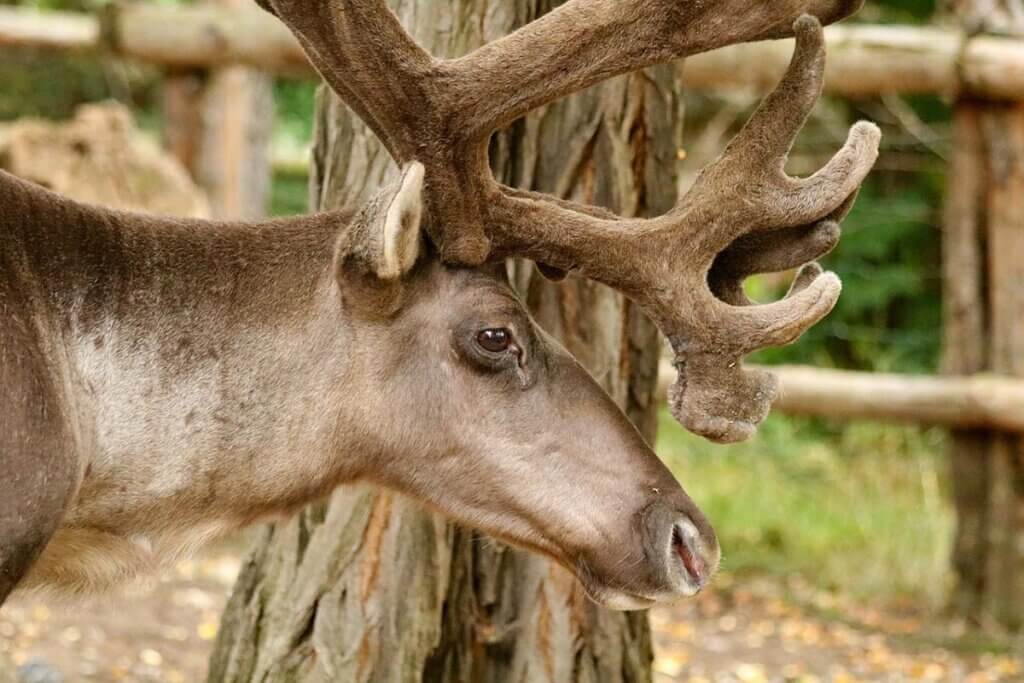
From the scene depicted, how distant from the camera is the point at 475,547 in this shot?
189 inches

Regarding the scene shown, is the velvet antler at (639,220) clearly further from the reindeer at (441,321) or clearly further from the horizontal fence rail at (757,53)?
the horizontal fence rail at (757,53)

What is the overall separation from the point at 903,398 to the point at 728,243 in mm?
4502

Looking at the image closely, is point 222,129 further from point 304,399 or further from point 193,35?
point 304,399

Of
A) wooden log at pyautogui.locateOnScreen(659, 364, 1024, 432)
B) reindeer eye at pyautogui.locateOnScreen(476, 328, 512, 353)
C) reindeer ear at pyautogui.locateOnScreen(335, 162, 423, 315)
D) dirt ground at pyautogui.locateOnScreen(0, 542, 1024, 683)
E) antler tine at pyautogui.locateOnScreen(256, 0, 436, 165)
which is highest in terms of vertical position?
antler tine at pyautogui.locateOnScreen(256, 0, 436, 165)

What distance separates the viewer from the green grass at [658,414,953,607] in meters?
8.51

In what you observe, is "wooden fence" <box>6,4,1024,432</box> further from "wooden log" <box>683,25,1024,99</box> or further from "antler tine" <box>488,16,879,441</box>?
"antler tine" <box>488,16,879,441</box>

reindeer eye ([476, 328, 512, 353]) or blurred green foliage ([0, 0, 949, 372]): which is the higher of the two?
blurred green foliage ([0, 0, 949, 372])

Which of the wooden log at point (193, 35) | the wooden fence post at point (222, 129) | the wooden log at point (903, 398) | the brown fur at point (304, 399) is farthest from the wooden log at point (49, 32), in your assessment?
the brown fur at point (304, 399)

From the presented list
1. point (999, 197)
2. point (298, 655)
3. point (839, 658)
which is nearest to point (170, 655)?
point (298, 655)

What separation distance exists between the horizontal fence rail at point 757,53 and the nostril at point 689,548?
427 cm

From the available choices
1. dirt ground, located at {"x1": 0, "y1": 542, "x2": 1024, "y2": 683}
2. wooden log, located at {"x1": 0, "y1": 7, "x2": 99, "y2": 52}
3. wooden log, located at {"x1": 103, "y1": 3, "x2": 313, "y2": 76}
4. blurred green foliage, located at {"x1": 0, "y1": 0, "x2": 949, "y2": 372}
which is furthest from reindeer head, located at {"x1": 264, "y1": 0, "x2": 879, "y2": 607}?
blurred green foliage, located at {"x1": 0, "y1": 0, "x2": 949, "y2": 372}

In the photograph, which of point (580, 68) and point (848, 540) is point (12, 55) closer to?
point (848, 540)

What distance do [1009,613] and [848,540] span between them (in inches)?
50.1

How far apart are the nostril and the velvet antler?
0.24 m
